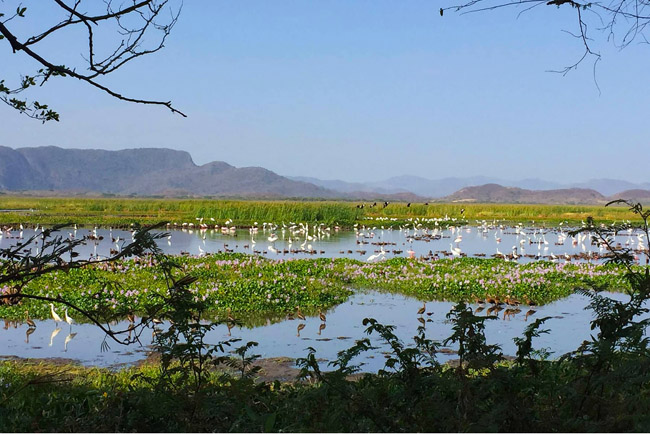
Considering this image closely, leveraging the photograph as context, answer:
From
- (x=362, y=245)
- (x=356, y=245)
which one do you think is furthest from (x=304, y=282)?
(x=356, y=245)

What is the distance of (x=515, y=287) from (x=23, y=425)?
547 inches

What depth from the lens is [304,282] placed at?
53.6 ft

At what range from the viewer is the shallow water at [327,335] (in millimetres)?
10352

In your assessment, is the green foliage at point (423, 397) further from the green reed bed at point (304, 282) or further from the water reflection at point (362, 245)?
the water reflection at point (362, 245)

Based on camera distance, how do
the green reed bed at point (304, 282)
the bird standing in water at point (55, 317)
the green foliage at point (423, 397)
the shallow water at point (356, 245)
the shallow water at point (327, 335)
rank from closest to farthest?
1. the green foliage at point (423, 397)
2. the shallow water at point (327, 335)
3. the bird standing in water at point (55, 317)
4. the green reed bed at point (304, 282)
5. the shallow water at point (356, 245)

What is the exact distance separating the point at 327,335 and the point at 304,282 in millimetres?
4580

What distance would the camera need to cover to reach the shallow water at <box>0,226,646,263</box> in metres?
27.0

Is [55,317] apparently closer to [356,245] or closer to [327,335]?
[327,335]

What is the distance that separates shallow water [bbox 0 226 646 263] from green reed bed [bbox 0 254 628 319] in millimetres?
3358

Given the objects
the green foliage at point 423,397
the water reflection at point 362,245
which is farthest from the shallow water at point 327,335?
the water reflection at point 362,245

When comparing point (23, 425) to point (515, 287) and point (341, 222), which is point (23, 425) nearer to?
point (515, 287)

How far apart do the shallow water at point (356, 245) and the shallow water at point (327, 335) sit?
8.63m

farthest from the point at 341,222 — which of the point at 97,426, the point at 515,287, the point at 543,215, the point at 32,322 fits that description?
the point at 97,426

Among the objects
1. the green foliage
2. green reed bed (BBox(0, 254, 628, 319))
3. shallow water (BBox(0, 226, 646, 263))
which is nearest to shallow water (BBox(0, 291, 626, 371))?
green reed bed (BBox(0, 254, 628, 319))
